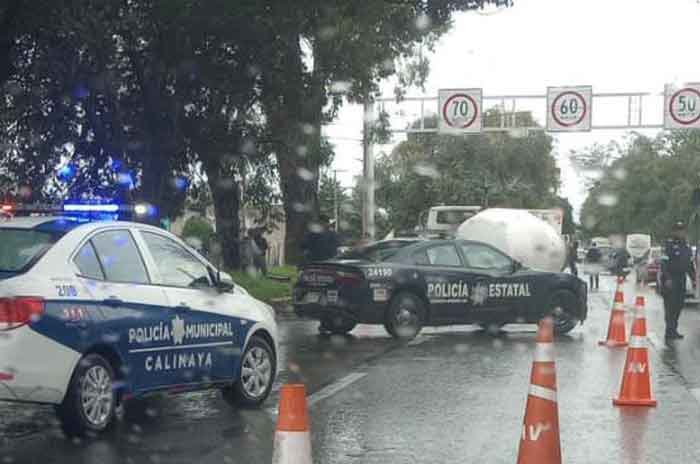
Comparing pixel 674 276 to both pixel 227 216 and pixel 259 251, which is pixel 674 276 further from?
pixel 259 251

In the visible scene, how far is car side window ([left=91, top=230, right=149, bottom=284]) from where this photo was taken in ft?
29.6

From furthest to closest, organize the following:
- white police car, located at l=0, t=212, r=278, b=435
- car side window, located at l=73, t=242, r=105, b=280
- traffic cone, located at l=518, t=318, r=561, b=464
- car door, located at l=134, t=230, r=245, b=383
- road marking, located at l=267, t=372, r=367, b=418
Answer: road marking, located at l=267, t=372, r=367, b=418 → car door, located at l=134, t=230, r=245, b=383 → car side window, located at l=73, t=242, r=105, b=280 → white police car, located at l=0, t=212, r=278, b=435 → traffic cone, located at l=518, t=318, r=561, b=464

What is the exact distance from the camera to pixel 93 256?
8.91 m

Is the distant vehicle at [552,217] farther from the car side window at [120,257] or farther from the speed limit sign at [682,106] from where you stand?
the car side window at [120,257]

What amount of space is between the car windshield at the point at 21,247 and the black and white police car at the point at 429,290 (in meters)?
8.79

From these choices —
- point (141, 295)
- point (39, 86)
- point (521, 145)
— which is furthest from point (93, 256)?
point (521, 145)

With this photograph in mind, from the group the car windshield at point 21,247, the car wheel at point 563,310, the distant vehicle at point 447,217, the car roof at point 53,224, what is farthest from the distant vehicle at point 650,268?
the car windshield at point 21,247

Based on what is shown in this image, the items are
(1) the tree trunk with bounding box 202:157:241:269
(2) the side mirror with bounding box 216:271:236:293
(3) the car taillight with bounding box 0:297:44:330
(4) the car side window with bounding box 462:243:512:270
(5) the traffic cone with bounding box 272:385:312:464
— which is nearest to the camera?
(5) the traffic cone with bounding box 272:385:312:464

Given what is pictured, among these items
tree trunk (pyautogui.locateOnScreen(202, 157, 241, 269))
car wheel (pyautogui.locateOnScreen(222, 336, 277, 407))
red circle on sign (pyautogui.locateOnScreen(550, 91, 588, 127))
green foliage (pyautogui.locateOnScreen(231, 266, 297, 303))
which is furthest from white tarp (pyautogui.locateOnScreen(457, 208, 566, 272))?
car wheel (pyautogui.locateOnScreen(222, 336, 277, 407))

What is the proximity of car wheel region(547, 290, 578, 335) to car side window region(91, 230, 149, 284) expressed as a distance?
1052 centimetres

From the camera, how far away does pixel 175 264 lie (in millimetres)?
9812

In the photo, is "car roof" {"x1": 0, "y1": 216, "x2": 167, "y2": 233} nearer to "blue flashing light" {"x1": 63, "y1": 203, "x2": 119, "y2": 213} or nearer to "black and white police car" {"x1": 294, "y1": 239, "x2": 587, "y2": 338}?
"blue flashing light" {"x1": 63, "y1": 203, "x2": 119, "y2": 213}

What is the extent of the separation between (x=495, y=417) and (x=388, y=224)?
55175 millimetres

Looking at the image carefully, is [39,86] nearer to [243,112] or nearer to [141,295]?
[243,112]
